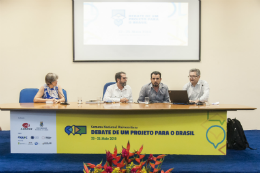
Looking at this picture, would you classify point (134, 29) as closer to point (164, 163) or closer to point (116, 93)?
point (116, 93)

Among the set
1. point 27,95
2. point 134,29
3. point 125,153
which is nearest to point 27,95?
point 27,95

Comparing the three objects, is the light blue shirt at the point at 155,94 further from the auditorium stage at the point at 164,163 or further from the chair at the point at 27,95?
the chair at the point at 27,95

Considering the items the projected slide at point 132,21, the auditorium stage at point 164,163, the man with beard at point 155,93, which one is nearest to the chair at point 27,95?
the auditorium stage at point 164,163

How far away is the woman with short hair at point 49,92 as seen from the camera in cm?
270

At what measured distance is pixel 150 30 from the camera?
140 inches

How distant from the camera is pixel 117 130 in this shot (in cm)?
218

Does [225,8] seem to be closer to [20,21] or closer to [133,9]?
[133,9]

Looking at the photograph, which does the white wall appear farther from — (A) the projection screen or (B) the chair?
(B) the chair

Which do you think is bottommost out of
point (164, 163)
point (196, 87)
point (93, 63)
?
point (164, 163)

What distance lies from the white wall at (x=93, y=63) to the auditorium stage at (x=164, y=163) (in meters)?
1.64

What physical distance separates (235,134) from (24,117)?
287 cm

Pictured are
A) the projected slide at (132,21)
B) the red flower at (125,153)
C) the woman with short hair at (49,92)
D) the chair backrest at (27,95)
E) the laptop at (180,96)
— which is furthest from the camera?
the projected slide at (132,21)

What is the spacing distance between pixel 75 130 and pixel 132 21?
244 centimetres

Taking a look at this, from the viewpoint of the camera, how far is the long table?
213cm
